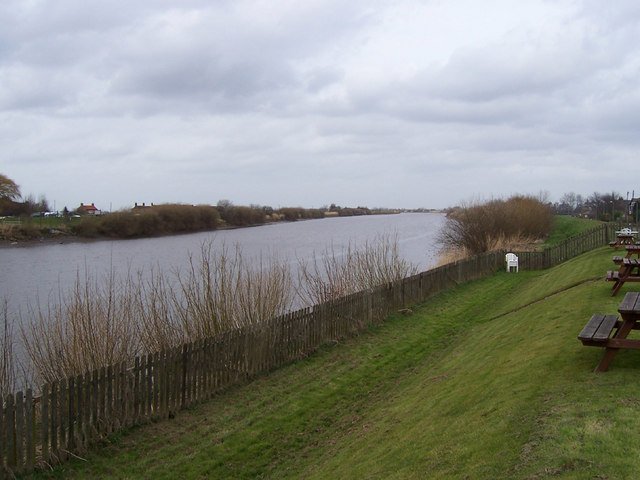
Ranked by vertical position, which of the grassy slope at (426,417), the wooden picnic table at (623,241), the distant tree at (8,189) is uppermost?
the distant tree at (8,189)

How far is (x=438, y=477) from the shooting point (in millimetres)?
4734

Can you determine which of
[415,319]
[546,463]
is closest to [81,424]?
[546,463]

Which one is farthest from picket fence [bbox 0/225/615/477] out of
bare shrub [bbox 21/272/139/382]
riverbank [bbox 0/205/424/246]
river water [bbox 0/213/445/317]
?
riverbank [bbox 0/205/424/246]

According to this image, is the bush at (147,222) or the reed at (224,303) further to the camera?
the bush at (147,222)

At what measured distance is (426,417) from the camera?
7.06 meters

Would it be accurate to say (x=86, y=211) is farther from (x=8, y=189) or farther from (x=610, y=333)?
(x=610, y=333)

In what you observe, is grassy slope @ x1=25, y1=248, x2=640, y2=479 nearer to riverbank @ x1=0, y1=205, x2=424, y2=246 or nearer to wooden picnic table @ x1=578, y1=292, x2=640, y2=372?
wooden picnic table @ x1=578, y1=292, x2=640, y2=372

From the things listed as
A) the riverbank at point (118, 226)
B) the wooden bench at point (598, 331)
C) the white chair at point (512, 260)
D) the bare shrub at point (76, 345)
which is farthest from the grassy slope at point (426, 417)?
the riverbank at point (118, 226)

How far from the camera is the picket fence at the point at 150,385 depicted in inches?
257

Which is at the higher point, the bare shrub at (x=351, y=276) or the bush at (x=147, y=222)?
the bush at (x=147, y=222)

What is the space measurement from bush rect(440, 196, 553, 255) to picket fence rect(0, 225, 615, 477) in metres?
24.5

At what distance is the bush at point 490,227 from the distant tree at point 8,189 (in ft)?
202

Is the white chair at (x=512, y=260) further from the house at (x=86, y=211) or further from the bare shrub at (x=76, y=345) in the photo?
the house at (x=86, y=211)

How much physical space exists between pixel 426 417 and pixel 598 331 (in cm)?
249
